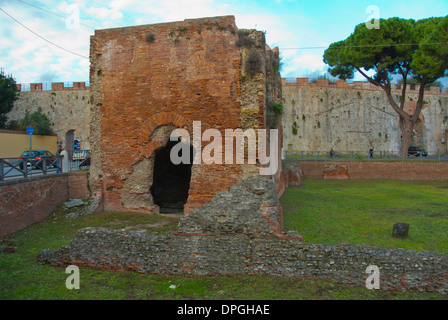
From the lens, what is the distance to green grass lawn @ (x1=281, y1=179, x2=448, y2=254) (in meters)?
7.11

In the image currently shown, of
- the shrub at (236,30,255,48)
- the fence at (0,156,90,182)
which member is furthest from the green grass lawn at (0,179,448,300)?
the shrub at (236,30,255,48)

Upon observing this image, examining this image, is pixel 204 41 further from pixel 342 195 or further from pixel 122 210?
pixel 342 195

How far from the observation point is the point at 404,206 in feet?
36.0

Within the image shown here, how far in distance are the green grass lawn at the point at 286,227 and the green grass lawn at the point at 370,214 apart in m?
0.02

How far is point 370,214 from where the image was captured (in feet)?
32.0

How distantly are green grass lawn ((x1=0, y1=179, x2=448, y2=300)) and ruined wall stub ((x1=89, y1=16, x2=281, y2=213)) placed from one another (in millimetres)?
1232

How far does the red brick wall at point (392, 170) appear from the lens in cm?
1811

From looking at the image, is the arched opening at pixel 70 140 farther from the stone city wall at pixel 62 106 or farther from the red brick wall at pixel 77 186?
the red brick wall at pixel 77 186

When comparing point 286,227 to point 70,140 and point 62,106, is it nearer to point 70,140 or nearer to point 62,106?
point 62,106

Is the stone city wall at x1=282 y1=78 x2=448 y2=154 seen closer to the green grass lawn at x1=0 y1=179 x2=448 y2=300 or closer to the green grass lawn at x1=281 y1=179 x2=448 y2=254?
the green grass lawn at x1=281 y1=179 x2=448 y2=254

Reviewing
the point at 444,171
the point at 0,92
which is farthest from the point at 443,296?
the point at 0,92

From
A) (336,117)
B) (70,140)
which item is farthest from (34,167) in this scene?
(336,117)

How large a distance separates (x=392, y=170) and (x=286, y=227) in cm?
1332
